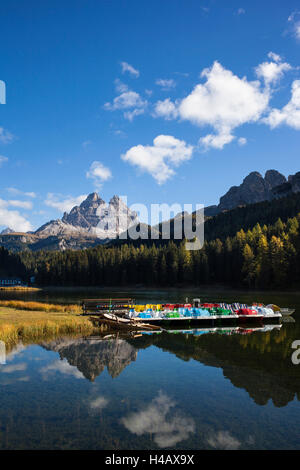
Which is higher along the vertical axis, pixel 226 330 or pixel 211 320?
pixel 211 320

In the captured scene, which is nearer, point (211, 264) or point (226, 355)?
point (226, 355)

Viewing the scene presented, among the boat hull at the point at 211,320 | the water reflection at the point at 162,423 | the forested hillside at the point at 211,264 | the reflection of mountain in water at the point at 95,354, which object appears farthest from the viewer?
the forested hillside at the point at 211,264

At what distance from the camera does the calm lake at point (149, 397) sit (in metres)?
14.0

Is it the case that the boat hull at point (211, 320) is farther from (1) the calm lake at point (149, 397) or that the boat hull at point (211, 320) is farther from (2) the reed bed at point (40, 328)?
(1) the calm lake at point (149, 397)

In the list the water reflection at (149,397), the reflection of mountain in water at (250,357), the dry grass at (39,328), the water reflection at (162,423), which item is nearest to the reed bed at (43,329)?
the dry grass at (39,328)

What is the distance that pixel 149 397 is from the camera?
1866 centimetres

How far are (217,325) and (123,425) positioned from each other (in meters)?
34.2

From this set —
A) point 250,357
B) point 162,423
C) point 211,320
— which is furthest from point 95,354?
point 211,320

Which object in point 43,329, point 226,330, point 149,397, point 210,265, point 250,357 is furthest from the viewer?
point 210,265

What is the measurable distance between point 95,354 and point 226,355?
435 inches

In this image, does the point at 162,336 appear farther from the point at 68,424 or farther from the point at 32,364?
the point at 68,424

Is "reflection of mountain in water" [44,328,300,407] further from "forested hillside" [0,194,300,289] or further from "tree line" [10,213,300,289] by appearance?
"tree line" [10,213,300,289]

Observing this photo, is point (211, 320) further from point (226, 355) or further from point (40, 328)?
point (40, 328)

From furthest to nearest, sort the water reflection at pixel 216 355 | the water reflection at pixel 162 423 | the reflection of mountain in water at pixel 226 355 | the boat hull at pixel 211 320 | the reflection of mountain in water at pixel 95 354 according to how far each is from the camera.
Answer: the boat hull at pixel 211 320 < the reflection of mountain in water at pixel 95 354 < the water reflection at pixel 216 355 < the reflection of mountain in water at pixel 226 355 < the water reflection at pixel 162 423
